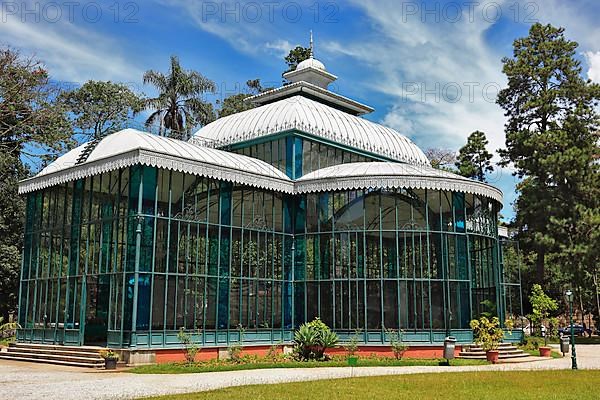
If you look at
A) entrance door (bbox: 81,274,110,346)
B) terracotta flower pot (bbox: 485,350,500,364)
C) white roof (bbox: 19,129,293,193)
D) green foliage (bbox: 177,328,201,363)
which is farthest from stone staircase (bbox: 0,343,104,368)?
terracotta flower pot (bbox: 485,350,500,364)

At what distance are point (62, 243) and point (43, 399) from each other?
42.3 ft

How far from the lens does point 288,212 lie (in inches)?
1046

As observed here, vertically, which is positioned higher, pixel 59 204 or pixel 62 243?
pixel 59 204

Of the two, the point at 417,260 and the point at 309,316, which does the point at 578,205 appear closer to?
the point at 417,260

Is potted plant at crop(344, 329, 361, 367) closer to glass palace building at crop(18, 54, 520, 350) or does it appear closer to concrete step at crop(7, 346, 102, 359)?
glass palace building at crop(18, 54, 520, 350)

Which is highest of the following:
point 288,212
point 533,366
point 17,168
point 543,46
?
point 543,46

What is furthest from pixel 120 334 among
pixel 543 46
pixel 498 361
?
pixel 543 46

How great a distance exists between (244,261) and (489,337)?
940 cm

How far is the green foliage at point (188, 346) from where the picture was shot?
2083 centimetres

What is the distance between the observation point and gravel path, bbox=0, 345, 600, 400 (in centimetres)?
1345

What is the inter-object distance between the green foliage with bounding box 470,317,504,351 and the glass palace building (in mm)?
1304

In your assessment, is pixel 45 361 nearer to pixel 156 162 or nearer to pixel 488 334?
pixel 156 162

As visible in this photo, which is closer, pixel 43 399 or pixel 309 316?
pixel 43 399

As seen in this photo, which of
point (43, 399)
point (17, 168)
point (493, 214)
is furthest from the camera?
point (17, 168)
